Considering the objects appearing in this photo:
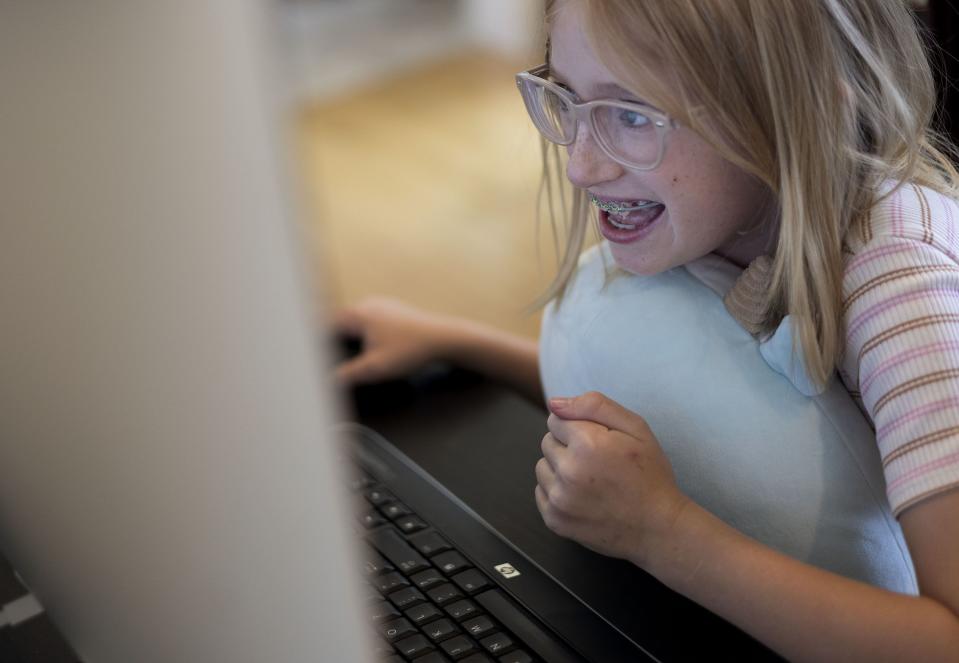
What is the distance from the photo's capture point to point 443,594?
67 centimetres

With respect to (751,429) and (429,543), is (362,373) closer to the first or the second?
(429,543)

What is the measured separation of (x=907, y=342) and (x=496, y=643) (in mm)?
286

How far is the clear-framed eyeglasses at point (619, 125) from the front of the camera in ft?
2.18

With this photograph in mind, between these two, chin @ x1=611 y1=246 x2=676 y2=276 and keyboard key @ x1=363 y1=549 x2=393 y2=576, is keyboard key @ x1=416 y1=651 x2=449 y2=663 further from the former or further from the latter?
chin @ x1=611 y1=246 x2=676 y2=276

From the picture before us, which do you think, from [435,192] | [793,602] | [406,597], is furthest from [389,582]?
[435,192]

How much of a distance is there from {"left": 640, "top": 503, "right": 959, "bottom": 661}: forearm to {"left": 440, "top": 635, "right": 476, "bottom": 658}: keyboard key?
4.7 inches

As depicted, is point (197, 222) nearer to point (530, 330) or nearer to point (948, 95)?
point (948, 95)

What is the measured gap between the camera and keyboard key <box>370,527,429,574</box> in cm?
70

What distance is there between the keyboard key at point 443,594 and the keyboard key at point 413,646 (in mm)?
39

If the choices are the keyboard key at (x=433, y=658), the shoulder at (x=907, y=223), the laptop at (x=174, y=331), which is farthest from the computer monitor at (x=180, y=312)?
the shoulder at (x=907, y=223)

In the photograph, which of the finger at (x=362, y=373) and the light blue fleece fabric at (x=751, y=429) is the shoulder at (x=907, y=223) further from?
the finger at (x=362, y=373)

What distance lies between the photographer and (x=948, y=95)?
2.92 feet

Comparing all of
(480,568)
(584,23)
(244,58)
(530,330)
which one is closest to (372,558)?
(480,568)

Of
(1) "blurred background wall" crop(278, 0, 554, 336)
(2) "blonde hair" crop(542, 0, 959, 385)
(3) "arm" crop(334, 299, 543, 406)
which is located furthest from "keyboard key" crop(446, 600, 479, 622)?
(1) "blurred background wall" crop(278, 0, 554, 336)
